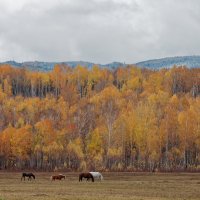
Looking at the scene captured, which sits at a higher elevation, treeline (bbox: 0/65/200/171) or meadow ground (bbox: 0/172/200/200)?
treeline (bbox: 0/65/200/171)

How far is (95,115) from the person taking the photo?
12638 centimetres

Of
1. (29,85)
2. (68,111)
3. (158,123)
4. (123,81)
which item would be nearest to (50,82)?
(29,85)

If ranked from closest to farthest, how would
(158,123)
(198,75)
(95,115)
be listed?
(158,123) → (95,115) → (198,75)

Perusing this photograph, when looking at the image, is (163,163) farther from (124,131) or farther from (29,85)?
(29,85)

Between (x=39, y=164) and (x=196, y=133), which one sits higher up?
(x=196, y=133)

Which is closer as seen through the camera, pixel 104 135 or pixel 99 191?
pixel 99 191

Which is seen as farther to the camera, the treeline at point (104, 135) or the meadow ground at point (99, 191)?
the treeline at point (104, 135)

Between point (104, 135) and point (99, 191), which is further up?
point (104, 135)

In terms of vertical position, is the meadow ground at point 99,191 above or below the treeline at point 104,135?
below

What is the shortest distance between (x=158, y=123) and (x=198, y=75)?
8283 cm

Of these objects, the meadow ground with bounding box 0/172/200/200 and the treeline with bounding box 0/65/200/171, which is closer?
the meadow ground with bounding box 0/172/200/200

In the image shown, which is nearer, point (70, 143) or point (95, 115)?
point (70, 143)

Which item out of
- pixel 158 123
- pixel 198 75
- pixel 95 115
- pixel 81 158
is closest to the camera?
pixel 81 158

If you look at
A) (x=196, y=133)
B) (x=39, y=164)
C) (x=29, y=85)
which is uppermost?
(x=29, y=85)
